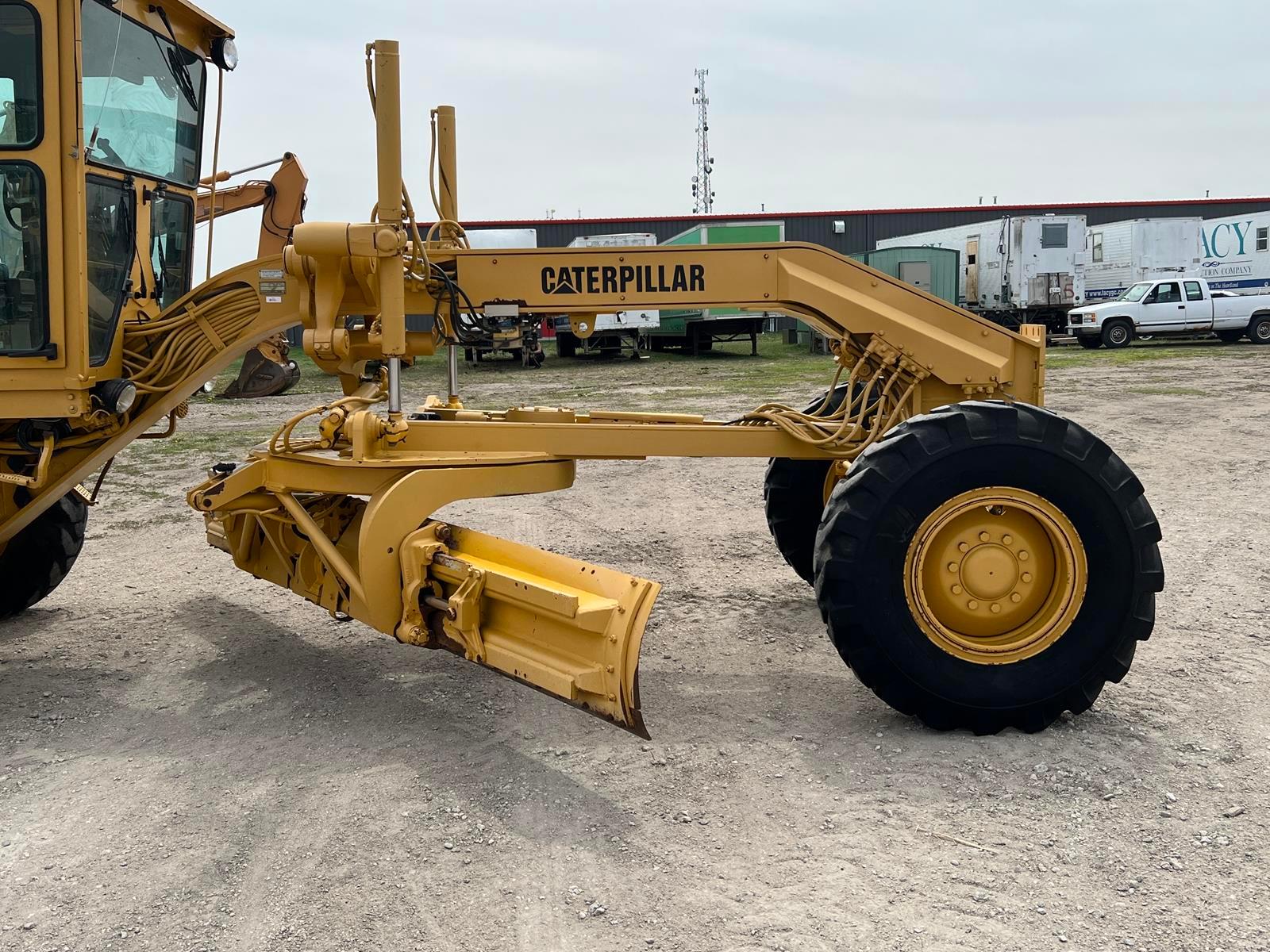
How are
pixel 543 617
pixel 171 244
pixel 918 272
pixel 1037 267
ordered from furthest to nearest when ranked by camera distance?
pixel 918 272 → pixel 1037 267 → pixel 171 244 → pixel 543 617

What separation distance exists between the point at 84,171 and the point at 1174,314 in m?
24.5

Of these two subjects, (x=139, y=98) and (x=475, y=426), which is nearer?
(x=475, y=426)

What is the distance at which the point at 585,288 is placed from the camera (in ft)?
16.6

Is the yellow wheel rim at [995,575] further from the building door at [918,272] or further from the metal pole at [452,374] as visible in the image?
the building door at [918,272]

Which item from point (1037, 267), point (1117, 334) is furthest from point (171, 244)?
point (1037, 267)

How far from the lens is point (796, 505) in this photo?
6.30 m

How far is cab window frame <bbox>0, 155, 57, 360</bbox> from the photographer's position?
16.1ft

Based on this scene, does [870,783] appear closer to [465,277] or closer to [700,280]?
[700,280]

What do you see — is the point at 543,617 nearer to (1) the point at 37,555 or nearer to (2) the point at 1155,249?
(1) the point at 37,555

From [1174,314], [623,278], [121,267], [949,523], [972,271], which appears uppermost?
[972,271]

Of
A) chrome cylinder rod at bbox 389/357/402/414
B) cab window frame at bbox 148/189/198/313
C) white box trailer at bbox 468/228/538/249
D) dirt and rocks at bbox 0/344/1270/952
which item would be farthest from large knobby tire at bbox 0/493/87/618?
white box trailer at bbox 468/228/538/249

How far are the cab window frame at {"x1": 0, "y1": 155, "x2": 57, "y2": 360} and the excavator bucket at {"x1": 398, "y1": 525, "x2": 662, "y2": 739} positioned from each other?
2.04 m

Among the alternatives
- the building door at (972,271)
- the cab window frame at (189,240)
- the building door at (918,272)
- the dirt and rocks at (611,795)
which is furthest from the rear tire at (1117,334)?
the cab window frame at (189,240)

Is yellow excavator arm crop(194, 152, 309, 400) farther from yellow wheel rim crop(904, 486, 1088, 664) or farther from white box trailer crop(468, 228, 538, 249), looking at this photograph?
white box trailer crop(468, 228, 538, 249)
